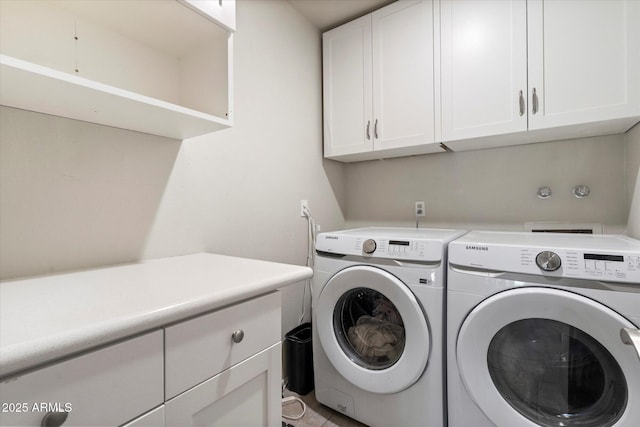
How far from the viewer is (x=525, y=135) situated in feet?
4.95

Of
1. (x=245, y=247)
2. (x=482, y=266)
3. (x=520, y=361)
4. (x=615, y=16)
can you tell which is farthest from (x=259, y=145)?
(x=615, y=16)

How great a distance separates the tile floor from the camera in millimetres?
1457

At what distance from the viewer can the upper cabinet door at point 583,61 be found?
3.94ft

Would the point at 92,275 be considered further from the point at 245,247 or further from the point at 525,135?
the point at 525,135

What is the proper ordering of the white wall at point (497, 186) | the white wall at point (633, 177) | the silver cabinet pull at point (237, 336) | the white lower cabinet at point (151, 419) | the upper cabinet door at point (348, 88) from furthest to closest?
1. the upper cabinet door at point (348, 88)
2. the white wall at point (497, 186)
3. the white wall at point (633, 177)
4. the silver cabinet pull at point (237, 336)
5. the white lower cabinet at point (151, 419)

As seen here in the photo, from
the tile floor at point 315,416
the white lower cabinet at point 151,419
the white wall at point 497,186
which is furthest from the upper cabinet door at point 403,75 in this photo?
the white lower cabinet at point 151,419

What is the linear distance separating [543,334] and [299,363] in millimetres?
1218

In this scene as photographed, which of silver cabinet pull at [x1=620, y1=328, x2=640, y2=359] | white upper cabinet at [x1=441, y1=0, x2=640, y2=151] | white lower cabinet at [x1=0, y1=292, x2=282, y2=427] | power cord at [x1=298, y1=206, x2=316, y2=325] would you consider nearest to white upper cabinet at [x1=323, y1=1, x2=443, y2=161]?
white upper cabinet at [x1=441, y1=0, x2=640, y2=151]

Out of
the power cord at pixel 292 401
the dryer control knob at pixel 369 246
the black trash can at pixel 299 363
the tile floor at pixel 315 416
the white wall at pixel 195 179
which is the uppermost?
the white wall at pixel 195 179

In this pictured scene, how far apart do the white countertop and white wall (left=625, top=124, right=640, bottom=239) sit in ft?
5.24

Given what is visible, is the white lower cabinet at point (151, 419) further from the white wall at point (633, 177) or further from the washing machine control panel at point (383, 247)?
the white wall at point (633, 177)

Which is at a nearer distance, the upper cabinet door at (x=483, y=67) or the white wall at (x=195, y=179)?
the white wall at (x=195, y=179)

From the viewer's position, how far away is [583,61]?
4.21 ft

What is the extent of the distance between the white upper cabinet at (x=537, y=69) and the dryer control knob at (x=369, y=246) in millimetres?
791
